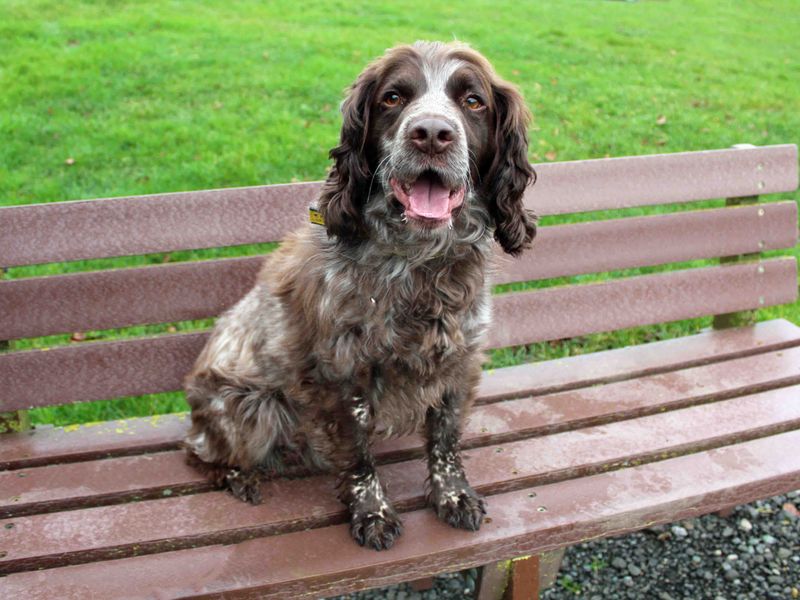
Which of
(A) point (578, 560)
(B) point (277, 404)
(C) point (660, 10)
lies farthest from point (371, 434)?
(C) point (660, 10)

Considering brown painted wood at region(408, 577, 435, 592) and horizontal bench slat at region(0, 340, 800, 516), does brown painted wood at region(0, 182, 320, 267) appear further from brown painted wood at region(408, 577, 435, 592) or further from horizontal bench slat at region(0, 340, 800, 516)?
brown painted wood at region(408, 577, 435, 592)

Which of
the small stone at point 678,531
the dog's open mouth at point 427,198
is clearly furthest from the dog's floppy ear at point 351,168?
the small stone at point 678,531

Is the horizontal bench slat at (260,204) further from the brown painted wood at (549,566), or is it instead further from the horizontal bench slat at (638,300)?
the brown painted wood at (549,566)

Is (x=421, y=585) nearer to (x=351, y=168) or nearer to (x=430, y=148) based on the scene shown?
(x=351, y=168)

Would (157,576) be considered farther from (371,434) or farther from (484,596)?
(484,596)

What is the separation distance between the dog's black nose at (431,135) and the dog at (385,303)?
2 centimetres

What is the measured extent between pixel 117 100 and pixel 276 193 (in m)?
3.95

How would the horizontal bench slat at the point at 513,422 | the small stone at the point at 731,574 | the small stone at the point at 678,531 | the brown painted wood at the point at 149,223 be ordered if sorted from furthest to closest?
the small stone at the point at 678,531 → the small stone at the point at 731,574 → the brown painted wood at the point at 149,223 → the horizontal bench slat at the point at 513,422

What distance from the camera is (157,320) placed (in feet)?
10.1

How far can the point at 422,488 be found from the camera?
110 inches

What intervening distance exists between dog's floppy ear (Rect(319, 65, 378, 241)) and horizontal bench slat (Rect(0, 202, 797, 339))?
733mm

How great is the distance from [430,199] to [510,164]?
1.16 ft

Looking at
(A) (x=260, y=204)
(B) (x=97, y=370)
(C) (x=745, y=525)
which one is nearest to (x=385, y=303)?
(A) (x=260, y=204)

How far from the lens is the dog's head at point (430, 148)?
2.35m
